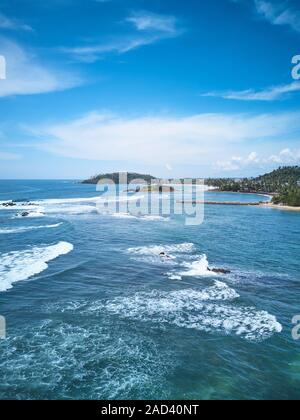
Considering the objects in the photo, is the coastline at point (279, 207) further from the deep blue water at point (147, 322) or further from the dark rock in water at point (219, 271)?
the dark rock in water at point (219, 271)

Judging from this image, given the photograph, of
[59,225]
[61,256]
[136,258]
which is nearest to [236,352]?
[136,258]

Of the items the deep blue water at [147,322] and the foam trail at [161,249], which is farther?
the foam trail at [161,249]

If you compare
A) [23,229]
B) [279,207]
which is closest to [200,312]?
[23,229]

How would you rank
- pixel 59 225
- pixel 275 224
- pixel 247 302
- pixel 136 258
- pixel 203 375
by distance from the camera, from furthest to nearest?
pixel 275 224, pixel 59 225, pixel 136 258, pixel 247 302, pixel 203 375

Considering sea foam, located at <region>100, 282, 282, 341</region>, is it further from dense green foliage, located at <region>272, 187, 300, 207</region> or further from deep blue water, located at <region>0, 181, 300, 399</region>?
dense green foliage, located at <region>272, 187, 300, 207</region>

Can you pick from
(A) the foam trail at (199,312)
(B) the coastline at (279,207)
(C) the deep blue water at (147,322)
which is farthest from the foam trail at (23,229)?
(B) the coastline at (279,207)

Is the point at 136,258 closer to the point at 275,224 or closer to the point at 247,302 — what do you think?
the point at 247,302
